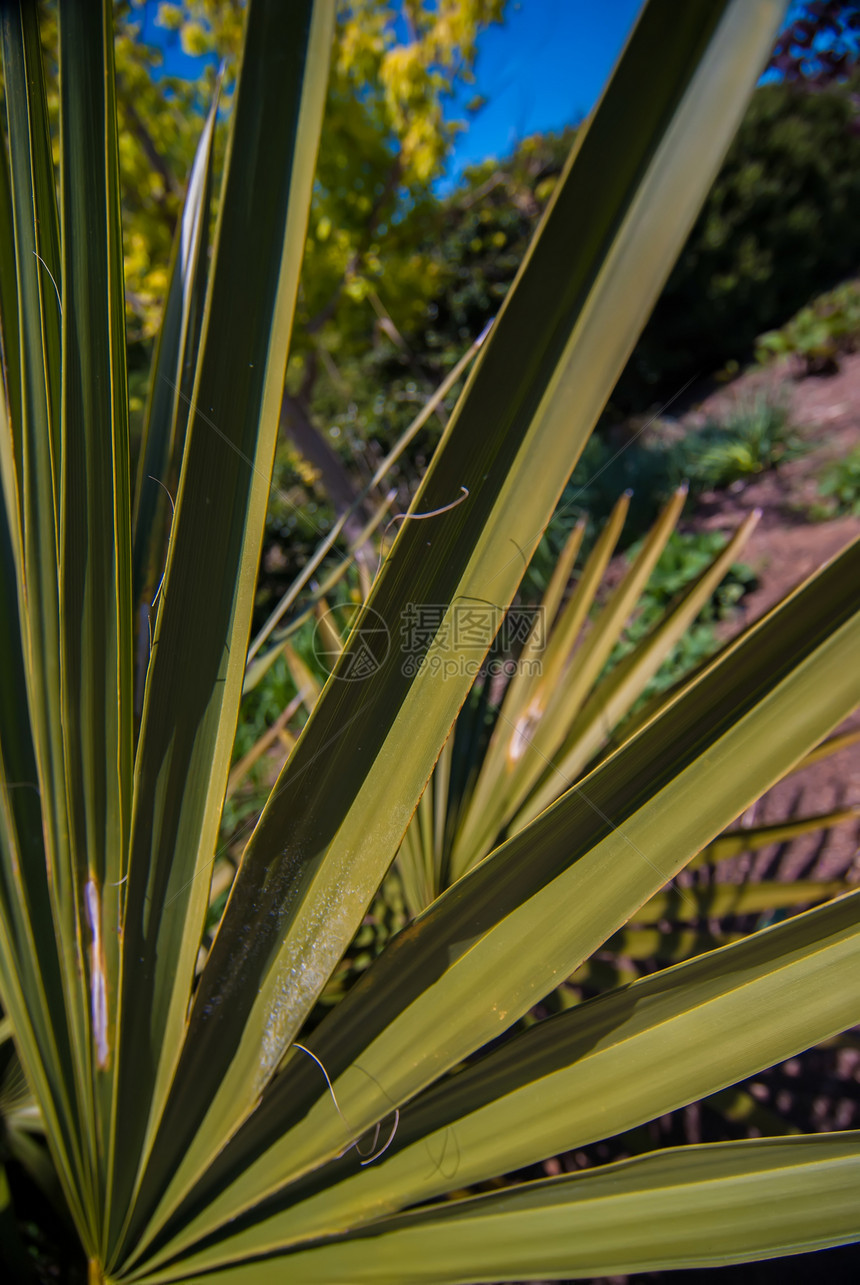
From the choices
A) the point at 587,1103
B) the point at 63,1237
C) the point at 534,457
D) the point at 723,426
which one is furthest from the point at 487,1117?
the point at 723,426

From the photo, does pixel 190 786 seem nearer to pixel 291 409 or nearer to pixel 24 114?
pixel 24 114

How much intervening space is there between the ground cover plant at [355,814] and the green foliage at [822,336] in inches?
265

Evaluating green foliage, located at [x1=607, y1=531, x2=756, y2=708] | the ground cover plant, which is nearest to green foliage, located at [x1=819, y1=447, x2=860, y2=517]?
green foliage, located at [x1=607, y1=531, x2=756, y2=708]

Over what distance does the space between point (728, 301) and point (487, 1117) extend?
8644 millimetres

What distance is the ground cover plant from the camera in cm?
43

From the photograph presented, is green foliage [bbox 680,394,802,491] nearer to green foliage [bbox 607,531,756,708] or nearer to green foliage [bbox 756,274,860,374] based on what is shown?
green foliage [bbox 607,531,756,708]

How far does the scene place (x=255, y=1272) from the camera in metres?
0.61

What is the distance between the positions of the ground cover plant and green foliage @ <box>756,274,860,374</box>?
672cm

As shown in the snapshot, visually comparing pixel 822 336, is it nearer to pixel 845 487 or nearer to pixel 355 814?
pixel 845 487

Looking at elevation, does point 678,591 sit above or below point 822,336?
below

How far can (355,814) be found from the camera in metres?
0.55

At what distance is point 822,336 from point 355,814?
24.4 ft

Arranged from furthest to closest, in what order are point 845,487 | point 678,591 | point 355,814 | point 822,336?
point 822,336
point 845,487
point 678,591
point 355,814

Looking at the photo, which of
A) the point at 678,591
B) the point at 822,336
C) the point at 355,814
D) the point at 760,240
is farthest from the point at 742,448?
the point at 355,814
